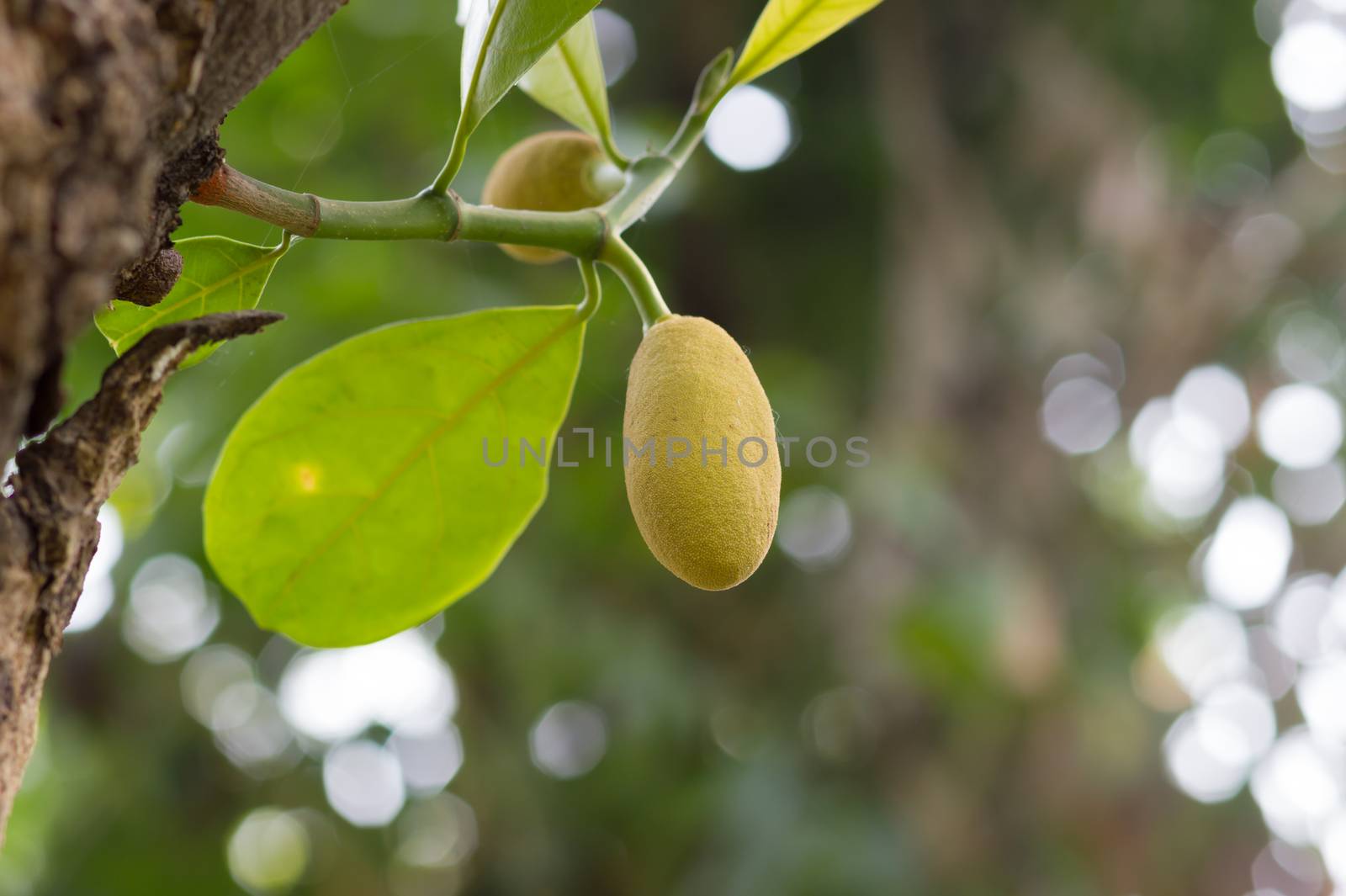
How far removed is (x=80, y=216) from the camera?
1.03 feet

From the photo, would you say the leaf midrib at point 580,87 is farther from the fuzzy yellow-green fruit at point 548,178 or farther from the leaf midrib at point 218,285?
the leaf midrib at point 218,285

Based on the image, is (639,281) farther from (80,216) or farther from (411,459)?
(80,216)

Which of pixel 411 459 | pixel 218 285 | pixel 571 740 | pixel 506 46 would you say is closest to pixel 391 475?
pixel 411 459

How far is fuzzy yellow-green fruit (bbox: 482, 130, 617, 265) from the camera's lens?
2.22 ft

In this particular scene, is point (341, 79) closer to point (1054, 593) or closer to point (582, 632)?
point (582, 632)

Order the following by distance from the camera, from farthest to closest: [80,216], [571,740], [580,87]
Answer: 1. [571,740]
2. [580,87]
3. [80,216]

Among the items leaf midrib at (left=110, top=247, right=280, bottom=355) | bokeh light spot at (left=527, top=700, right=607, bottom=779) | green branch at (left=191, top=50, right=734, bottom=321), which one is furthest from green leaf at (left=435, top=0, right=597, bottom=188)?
bokeh light spot at (left=527, top=700, right=607, bottom=779)

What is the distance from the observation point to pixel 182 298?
0.58 metres

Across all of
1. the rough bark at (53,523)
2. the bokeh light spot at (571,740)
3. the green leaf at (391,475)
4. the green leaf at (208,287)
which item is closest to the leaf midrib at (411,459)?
the green leaf at (391,475)

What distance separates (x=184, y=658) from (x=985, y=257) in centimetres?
228

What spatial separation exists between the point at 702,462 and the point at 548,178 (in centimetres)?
26

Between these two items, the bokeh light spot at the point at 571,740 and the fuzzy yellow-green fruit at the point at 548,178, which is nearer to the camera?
the fuzzy yellow-green fruit at the point at 548,178

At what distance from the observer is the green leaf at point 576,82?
0.71 metres

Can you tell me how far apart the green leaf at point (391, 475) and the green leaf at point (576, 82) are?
14cm
